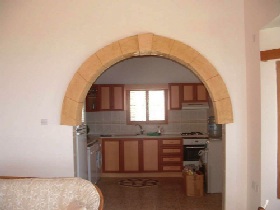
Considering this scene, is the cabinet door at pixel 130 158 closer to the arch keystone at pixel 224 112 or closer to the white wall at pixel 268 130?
the arch keystone at pixel 224 112

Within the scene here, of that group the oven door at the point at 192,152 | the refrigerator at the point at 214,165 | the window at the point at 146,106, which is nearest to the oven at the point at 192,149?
the oven door at the point at 192,152

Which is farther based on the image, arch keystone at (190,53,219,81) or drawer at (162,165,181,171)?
drawer at (162,165,181,171)

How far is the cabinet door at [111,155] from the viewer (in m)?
7.94

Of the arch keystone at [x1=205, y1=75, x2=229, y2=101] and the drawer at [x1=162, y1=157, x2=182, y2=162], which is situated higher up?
the arch keystone at [x1=205, y1=75, x2=229, y2=101]

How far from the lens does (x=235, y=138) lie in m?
4.41

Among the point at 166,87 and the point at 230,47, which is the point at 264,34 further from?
the point at 166,87

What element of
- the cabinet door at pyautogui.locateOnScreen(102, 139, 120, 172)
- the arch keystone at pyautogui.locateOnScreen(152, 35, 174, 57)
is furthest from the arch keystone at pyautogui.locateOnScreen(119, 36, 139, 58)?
the cabinet door at pyautogui.locateOnScreen(102, 139, 120, 172)

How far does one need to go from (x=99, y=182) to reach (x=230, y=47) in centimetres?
442

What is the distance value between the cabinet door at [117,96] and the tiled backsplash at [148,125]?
0.24 meters

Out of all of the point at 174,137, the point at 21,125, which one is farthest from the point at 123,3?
the point at 174,137

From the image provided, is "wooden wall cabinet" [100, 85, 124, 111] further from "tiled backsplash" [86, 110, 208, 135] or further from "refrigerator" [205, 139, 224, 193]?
"refrigerator" [205, 139, 224, 193]

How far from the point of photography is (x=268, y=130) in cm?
384

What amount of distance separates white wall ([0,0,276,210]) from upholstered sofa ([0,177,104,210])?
1.06m

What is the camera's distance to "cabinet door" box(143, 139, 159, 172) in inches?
312
